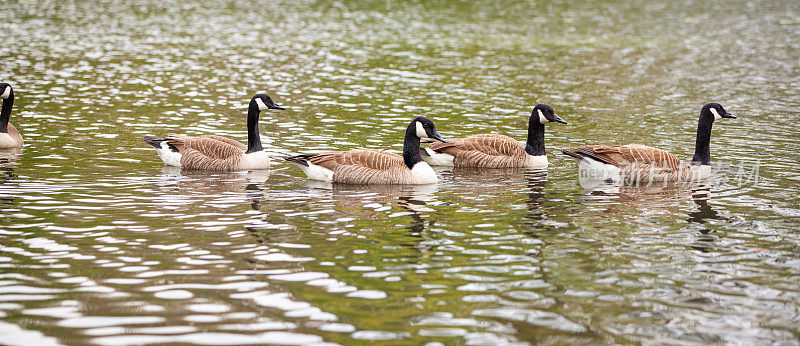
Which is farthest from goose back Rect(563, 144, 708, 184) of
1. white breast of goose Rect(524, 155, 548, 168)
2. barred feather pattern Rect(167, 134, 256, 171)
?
barred feather pattern Rect(167, 134, 256, 171)

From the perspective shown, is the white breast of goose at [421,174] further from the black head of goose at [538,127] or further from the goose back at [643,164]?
the black head of goose at [538,127]

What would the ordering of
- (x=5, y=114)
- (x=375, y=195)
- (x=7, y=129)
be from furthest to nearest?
(x=5, y=114) → (x=7, y=129) → (x=375, y=195)

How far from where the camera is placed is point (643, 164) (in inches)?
643

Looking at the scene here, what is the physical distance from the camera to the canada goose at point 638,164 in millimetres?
16328

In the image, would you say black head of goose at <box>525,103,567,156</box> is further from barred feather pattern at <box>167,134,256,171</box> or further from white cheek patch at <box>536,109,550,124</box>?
barred feather pattern at <box>167,134,256,171</box>

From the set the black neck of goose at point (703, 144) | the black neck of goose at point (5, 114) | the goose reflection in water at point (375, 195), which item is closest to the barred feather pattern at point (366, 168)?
the goose reflection in water at point (375, 195)

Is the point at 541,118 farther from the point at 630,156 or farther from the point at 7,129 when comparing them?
the point at 7,129

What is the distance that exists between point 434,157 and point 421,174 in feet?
7.07

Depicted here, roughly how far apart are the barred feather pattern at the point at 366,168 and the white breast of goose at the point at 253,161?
5.00 ft

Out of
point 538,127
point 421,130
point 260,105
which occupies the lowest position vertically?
point 538,127

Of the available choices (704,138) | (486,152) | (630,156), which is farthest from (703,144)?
(486,152)

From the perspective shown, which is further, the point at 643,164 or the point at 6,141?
the point at 6,141

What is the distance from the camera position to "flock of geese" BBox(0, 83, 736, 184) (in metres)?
16.2

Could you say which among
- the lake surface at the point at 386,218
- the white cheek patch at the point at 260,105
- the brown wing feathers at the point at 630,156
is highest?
the white cheek patch at the point at 260,105
